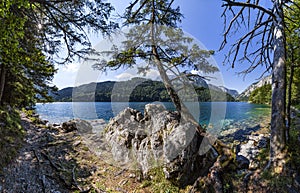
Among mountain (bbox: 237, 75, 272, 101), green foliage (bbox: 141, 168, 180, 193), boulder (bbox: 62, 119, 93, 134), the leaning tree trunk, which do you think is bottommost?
green foliage (bbox: 141, 168, 180, 193)

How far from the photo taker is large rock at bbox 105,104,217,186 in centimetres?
466

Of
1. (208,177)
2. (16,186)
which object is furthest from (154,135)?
(16,186)

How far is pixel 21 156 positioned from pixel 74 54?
4.39m

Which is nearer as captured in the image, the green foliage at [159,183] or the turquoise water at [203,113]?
the green foliage at [159,183]

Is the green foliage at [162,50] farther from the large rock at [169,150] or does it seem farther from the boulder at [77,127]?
the boulder at [77,127]

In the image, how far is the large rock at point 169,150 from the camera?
183 inches

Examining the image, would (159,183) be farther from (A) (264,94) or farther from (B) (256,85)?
(B) (256,85)

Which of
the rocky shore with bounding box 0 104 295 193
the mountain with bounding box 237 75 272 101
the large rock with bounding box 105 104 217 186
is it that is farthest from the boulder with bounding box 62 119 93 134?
the mountain with bounding box 237 75 272 101

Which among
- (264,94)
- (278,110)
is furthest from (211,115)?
(264,94)

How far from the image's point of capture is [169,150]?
491 cm

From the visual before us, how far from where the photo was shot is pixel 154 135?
18.7 ft

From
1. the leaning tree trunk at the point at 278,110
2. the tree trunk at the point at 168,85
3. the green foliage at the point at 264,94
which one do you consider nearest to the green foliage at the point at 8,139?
the tree trunk at the point at 168,85

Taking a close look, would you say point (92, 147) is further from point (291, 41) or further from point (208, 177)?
point (291, 41)

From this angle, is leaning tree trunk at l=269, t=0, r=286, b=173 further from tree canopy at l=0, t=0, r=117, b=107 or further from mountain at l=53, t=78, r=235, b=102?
tree canopy at l=0, t=0, r=117, b=107
